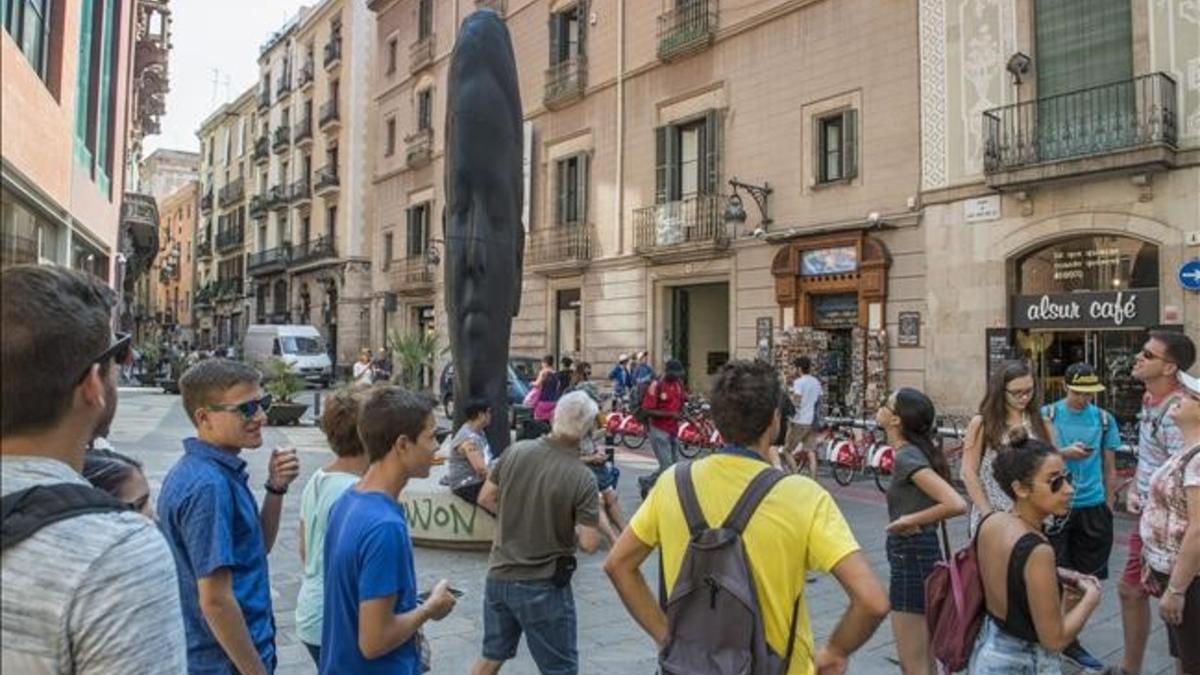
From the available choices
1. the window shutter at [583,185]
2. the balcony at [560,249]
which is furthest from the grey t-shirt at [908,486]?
the window shutter at [583,185]

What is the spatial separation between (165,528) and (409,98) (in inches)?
1184

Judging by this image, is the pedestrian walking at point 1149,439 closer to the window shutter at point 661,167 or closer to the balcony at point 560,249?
the window shutter at point 661,167

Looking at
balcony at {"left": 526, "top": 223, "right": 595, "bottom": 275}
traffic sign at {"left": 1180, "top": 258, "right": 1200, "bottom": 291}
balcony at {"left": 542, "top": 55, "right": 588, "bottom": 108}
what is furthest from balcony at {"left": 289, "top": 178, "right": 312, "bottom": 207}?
traffic sign at {"left": 1180, "top": 258, "right": 1200, "bottom": 291}

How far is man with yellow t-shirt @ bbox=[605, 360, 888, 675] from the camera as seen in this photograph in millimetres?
2312

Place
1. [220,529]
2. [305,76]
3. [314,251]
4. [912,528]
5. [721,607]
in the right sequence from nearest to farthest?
[721,607], [220,529], [912,528], [314,251], [305,76]

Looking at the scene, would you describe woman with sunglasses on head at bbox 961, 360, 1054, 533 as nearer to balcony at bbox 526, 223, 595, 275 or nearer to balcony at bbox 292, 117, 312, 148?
balcony at bbox 526, 223, 595, 275

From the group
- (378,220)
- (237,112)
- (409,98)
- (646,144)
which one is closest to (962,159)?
(646,144)

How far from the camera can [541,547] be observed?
143 inches

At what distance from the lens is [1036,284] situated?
44.4ft

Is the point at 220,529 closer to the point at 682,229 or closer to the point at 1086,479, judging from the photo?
the point at 1086,479

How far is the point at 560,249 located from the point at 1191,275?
14.4m

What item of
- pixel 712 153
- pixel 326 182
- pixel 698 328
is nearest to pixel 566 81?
pixel 712 153

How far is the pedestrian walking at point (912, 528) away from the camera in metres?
3.97

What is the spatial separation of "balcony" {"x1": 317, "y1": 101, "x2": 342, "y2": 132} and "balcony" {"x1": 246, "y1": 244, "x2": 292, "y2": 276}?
6.72m
